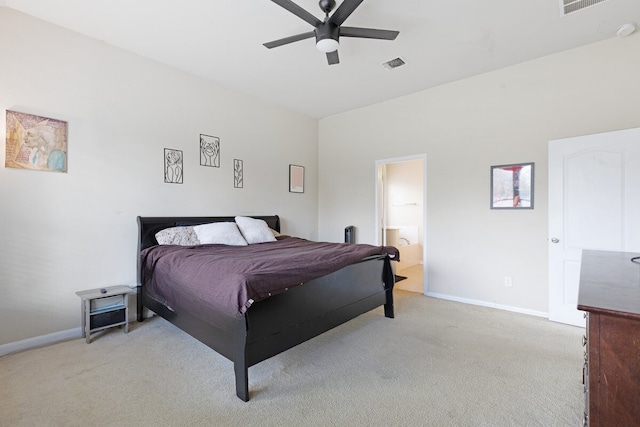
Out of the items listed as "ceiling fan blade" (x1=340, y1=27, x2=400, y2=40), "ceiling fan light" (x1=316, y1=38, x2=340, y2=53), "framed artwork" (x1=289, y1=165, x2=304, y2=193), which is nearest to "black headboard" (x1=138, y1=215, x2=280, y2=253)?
"framed artwork" (x1=289, y1=165, x2=304, y2=193)

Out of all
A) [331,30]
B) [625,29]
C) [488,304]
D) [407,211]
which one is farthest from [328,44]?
[407,211]

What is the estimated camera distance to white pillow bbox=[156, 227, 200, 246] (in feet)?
10.7

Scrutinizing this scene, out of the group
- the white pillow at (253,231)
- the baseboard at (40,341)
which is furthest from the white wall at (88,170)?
the white pillow at (253,231)

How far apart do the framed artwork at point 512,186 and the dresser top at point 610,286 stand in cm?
184

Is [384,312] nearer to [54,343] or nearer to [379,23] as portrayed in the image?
[379,23]

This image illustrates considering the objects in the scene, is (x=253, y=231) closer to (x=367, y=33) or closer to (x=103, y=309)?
(x=103, y=309)

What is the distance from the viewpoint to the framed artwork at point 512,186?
11.3 feet

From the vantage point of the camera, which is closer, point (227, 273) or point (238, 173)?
point (227, 273)

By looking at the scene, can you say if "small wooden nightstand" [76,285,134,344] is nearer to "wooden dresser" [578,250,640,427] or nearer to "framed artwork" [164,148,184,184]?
"framed artwork" [164,148,184,184]

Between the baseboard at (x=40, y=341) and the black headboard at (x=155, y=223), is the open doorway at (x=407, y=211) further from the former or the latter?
the baseboard at (x=40, y=341)

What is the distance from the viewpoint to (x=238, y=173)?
170 inches

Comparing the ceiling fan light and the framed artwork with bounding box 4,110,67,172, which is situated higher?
the ceiling fan light

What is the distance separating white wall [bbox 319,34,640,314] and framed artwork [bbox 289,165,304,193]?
1.18m

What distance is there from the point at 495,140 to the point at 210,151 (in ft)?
12.0
